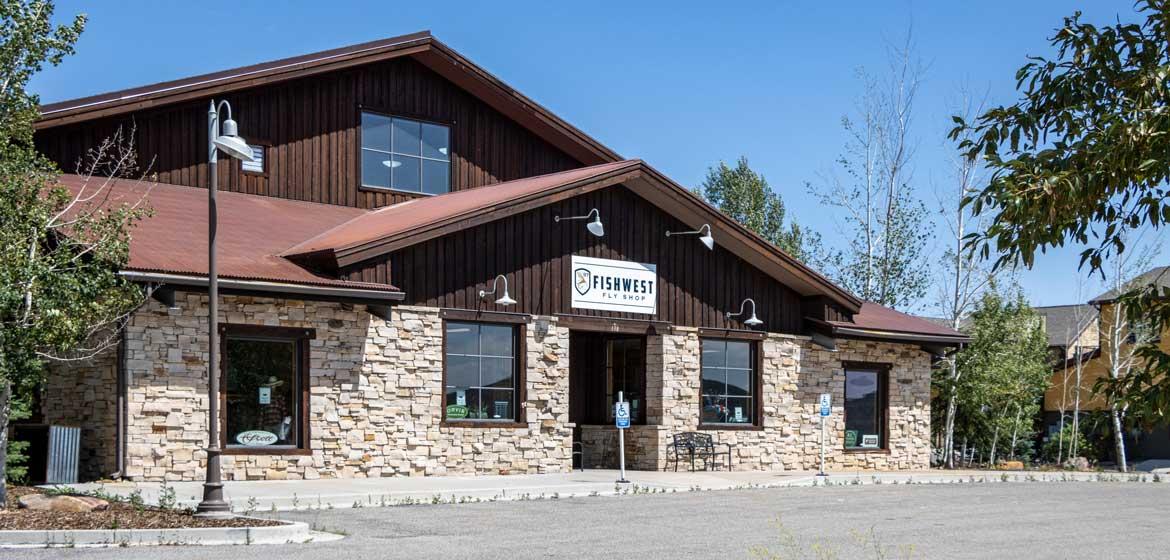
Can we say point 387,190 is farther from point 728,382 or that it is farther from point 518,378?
point 728,382

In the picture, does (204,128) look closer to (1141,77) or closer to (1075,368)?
(1141,77)

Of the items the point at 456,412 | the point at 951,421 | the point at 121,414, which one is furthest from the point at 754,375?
the point at 121,414

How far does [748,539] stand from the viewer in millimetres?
12969

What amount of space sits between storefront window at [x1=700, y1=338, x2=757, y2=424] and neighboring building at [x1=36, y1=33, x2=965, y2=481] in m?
0.05

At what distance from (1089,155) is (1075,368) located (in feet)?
135

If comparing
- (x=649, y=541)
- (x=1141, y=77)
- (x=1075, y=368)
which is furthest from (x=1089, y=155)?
(x=1075, y=368)

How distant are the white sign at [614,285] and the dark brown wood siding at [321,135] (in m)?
4.87

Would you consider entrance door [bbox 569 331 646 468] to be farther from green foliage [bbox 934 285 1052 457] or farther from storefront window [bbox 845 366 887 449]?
green foliage [bbox 934 285 1052 457]

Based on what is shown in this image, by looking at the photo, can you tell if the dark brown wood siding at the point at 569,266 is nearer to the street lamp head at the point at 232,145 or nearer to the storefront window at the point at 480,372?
the storefront window at the point at 480,372

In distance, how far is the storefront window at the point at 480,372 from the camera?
71.6 ft

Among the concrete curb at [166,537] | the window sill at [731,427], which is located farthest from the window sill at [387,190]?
the concrete curb at [166,537]

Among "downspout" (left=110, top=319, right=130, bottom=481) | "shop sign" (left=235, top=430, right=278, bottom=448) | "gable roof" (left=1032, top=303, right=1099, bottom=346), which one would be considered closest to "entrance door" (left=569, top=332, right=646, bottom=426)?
"shop sign" (left=235, top=430, right=278, bottom=448)

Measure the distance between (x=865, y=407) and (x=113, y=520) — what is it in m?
18.6

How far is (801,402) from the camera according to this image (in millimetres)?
26578
